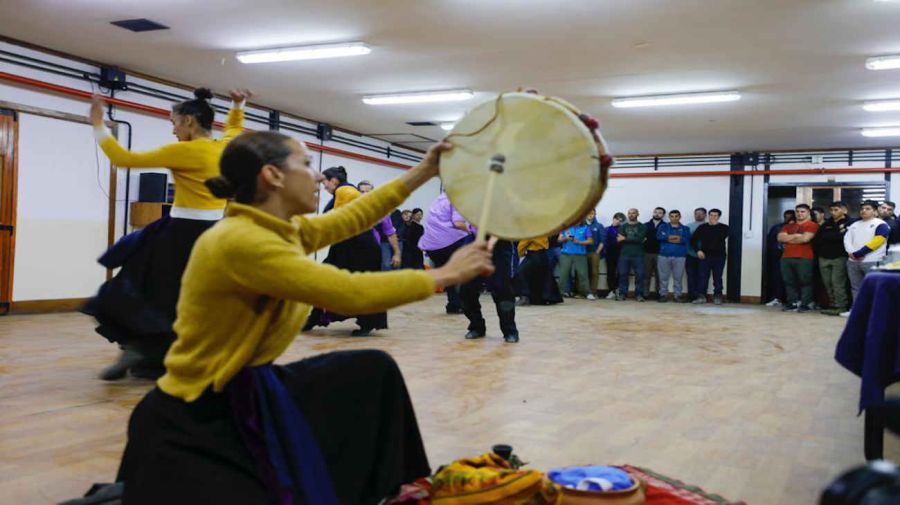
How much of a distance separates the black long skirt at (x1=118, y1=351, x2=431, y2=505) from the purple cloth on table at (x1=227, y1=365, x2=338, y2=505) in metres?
0.03

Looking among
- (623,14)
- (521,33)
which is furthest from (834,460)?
(521,33)

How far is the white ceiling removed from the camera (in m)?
6.15

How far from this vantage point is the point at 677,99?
364 inches

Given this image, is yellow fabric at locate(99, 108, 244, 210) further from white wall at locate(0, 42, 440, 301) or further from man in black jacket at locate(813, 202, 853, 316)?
man in black jacket at locate(813, 202, 853, 316)

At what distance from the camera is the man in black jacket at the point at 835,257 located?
10422mm

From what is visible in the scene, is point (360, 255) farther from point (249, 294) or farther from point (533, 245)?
point (249, 294)

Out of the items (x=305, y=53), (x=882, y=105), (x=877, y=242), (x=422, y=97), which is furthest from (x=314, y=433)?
(x=882, y=105)

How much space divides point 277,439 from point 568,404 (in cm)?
222

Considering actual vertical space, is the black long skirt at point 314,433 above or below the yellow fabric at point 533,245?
below

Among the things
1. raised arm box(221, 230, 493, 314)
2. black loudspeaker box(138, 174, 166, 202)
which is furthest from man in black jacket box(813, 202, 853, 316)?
raised arm box(221, 230, 493, 314)

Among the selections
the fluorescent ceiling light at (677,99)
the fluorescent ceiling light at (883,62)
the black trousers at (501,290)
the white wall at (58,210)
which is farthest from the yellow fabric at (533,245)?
the white wall at (58,210)

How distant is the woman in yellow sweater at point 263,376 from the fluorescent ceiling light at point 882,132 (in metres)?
11.7

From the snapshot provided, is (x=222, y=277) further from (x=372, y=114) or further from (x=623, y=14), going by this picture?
(x=372, y=114)

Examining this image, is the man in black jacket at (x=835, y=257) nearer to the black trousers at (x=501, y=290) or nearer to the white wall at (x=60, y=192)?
the black trousers at (x=501, y=290)
